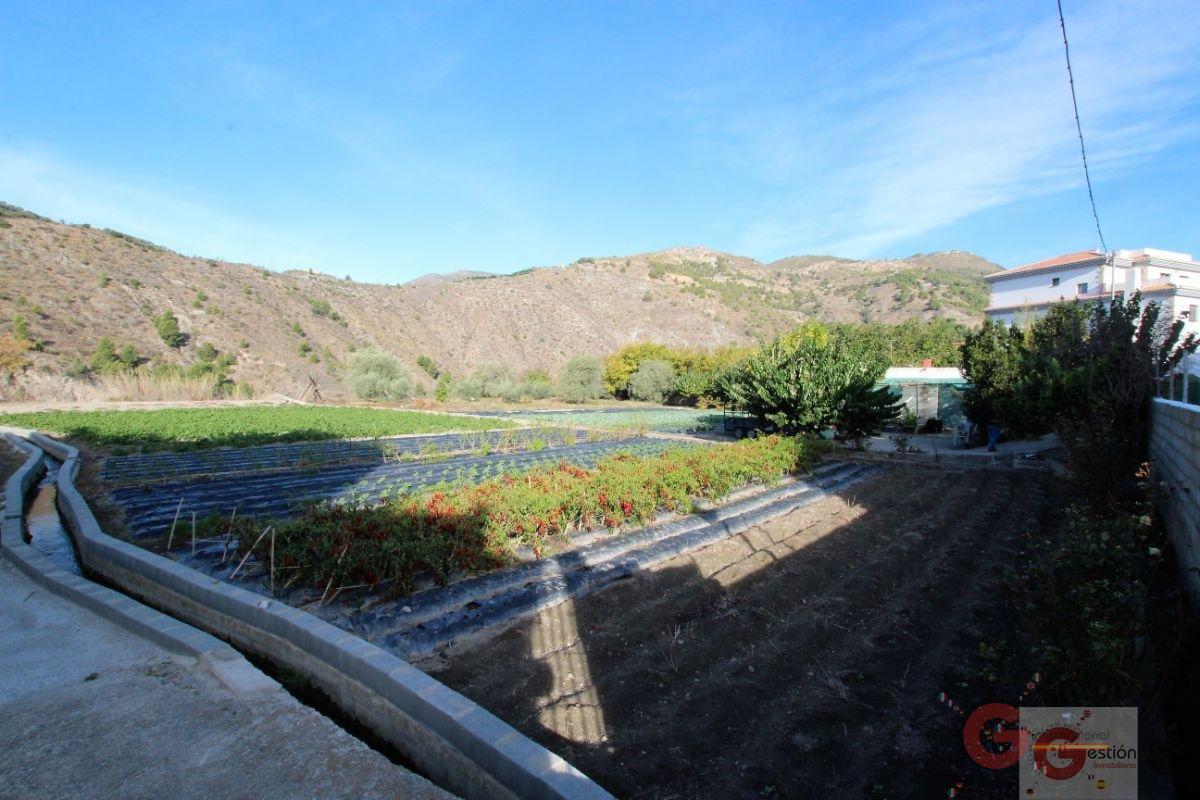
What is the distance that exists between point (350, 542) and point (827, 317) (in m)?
73.4

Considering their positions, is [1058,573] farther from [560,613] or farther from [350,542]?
[350,542]

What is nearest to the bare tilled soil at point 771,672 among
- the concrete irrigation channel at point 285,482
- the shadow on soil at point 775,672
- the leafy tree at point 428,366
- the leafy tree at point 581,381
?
the shadow on soil at point 775,672

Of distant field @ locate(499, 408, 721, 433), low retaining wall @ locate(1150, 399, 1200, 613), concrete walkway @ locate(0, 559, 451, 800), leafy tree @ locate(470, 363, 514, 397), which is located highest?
leafy tree @ locate(470, 363, 514, 397)

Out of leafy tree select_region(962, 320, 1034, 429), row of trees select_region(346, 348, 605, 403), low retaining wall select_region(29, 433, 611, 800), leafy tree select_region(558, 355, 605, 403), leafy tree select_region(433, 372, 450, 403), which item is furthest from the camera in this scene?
leafy tree select_region(558, 355, 605, 403)

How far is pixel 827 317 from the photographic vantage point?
7169 cm

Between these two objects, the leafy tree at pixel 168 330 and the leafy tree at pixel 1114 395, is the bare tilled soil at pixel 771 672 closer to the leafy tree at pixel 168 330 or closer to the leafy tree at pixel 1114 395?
the leafy tree at pixel 1114 395

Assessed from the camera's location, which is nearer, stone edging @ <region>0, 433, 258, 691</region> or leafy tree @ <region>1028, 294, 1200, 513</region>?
stone edging @ <region>0, 433, 258, 691</region>

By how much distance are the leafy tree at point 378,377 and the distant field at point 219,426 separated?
32.7 ft

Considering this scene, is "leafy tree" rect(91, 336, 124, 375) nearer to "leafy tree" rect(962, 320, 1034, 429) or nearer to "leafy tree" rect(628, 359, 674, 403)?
"leafy tree" rect(628, 359, 674, 403)

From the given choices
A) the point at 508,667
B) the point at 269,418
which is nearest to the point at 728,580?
the point at 508,667

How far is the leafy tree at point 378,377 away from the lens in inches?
1438

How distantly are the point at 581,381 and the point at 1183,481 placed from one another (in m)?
34.3

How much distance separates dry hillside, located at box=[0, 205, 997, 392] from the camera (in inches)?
1556

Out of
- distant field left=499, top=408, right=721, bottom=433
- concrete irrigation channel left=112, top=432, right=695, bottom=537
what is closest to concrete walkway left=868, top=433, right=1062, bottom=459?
distant field left=499, top=408, right=721, bottom=433
